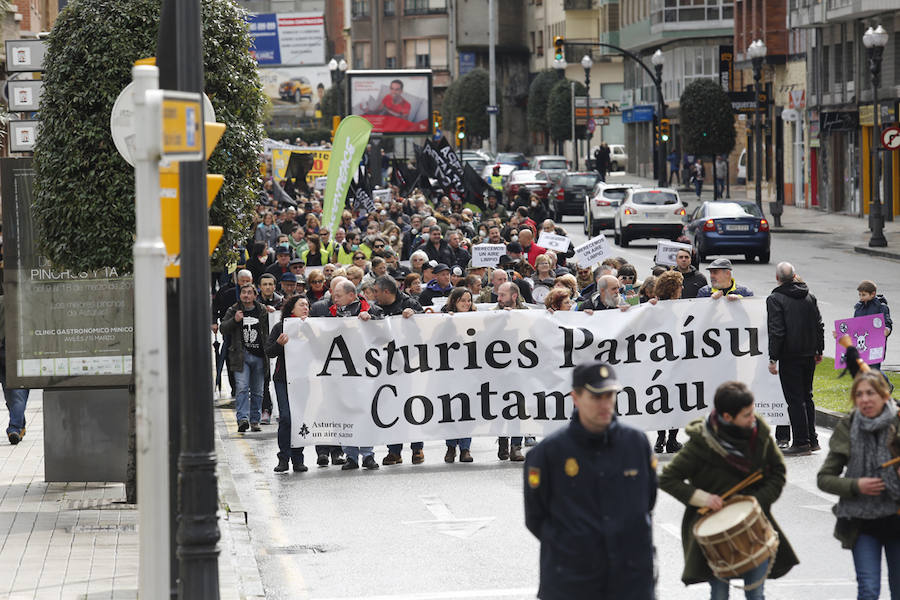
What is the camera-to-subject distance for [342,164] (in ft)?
90.0

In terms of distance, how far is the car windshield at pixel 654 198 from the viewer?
42.6 m

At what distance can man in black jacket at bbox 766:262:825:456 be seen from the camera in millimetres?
14484

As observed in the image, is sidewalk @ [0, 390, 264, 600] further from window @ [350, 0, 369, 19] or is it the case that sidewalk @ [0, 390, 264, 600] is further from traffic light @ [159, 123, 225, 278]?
window @ [350, 0, 369, 19]

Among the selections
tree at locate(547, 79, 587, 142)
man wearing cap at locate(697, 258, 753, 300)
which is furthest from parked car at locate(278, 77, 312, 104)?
man wearing cap at locate(697, 258, 753, 300)

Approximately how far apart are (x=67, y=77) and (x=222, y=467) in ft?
13.1

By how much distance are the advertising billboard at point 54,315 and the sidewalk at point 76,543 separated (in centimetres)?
98

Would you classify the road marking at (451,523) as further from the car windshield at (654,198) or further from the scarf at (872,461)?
the car windshield at (654,198)

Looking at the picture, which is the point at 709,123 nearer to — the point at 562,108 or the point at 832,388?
the point at 562,108

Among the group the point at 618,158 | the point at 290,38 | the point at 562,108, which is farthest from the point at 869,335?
the point at 290,38

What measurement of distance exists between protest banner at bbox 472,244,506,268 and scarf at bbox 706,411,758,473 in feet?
45.3

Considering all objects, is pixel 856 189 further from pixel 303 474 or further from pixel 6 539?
pixel 6 539

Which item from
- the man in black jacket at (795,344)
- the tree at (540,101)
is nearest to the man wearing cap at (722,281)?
the man in black jacket at (795,344)

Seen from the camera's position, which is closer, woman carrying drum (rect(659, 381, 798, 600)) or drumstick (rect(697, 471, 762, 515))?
woman carrying drum (rect(659, 381, 798, 600))

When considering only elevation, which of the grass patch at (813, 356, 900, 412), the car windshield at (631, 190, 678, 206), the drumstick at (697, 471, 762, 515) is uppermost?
the car windshield at (631, 190, 678, 206)
